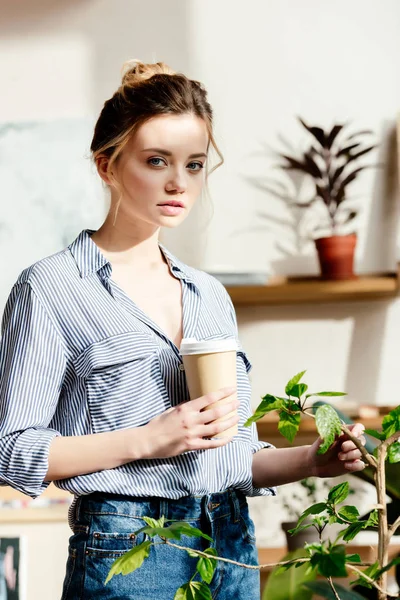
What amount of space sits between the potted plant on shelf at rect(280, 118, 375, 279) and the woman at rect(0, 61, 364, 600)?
1397 mm

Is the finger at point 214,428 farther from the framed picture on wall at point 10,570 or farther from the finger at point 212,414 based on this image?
the framed picture on wall at point 10,570

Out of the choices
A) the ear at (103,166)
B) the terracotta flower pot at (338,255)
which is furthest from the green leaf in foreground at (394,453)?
the terracotta flower pot at (338,255)

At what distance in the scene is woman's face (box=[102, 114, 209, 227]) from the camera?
1.21 metres

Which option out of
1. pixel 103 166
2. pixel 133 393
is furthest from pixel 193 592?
pixel 103 166

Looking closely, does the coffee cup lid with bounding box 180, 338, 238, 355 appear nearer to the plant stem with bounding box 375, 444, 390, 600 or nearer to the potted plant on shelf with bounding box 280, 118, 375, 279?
the plant stem with bounding box 375, 444, 390, 600

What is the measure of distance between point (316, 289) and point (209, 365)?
165cm

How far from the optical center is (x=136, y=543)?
1092 mm

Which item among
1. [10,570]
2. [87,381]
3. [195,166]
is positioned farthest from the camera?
[10,570]

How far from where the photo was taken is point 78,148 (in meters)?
2.95

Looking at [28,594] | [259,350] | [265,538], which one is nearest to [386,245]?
[259,350]

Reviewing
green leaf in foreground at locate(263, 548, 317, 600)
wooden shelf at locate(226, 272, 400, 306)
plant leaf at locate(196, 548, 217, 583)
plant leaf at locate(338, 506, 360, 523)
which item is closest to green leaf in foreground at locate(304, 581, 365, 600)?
green leaf in foreground at locate(263, 548, 317, 600)

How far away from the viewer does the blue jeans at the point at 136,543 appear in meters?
1.09

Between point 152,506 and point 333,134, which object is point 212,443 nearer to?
point 152,506

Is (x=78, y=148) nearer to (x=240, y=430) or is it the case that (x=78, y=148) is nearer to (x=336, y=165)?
(x=336, y=165)
